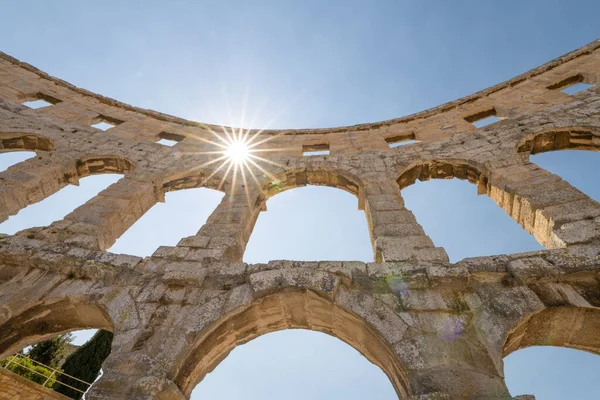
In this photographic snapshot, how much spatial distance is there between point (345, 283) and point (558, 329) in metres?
2.26

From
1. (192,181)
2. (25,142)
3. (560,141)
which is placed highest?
(560,141)

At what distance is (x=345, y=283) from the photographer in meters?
4.08

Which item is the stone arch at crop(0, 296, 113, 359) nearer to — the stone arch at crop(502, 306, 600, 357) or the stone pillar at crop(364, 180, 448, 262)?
the stone pillar at crop(364, 180, 448, 262)

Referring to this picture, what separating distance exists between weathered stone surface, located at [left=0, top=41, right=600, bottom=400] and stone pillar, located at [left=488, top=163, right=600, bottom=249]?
0.02 metres

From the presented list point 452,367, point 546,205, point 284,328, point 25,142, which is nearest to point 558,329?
point 452,367

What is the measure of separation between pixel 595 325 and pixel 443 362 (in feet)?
5.96

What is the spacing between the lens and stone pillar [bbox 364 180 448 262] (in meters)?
4.70

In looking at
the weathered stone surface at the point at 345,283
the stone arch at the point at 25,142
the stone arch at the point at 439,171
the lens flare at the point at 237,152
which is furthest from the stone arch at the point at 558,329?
the stone arch at the point at 25,142

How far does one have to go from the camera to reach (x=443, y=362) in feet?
10.6

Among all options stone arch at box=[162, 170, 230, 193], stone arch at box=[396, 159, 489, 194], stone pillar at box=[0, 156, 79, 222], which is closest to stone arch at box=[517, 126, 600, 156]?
stone arch at box=[396, 159, 489, 194]

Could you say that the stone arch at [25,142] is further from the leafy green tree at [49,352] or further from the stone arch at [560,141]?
the stone arch at [560,141]

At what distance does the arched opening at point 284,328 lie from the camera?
3582 millimetres

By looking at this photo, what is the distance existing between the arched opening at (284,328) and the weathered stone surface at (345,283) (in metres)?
0.02

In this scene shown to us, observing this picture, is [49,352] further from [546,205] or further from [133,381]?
[546,205]
